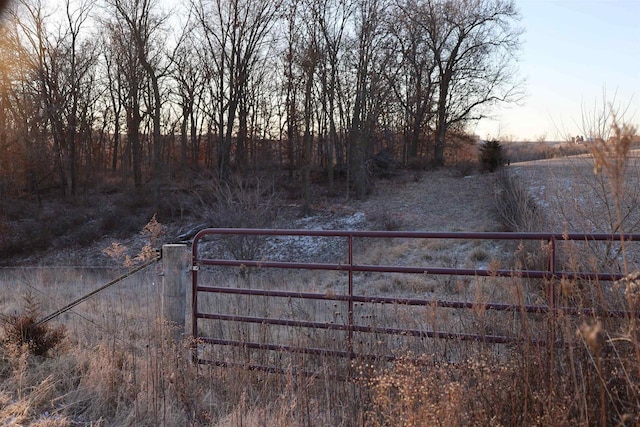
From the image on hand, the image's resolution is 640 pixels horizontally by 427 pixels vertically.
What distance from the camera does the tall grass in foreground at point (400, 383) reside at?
278cm

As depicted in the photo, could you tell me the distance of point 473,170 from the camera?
2930 centimetres

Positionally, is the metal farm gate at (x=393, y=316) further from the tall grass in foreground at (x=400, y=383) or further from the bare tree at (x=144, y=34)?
the bare tree at (x=144, y=34)

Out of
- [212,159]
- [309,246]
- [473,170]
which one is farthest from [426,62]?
[309,246]

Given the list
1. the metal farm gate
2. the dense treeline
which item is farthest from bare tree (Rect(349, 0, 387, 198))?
the metal farm gate

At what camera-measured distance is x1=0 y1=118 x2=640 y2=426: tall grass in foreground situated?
9.12 feet

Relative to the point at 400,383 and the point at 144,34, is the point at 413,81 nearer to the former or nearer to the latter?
the point at 144,34

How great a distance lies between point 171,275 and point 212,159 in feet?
92.5

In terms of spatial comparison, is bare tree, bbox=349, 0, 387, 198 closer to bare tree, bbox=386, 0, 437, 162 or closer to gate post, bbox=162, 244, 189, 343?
bare tree, bbox=386, 0, 437, 162

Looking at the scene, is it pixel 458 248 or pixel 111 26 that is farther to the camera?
pixel 111 26

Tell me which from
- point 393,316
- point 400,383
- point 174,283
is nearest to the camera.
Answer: point 400,383

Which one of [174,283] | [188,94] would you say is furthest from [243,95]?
[174,283]

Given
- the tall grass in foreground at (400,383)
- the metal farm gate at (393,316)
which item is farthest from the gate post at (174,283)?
the tall grass in foreground at (400,383)

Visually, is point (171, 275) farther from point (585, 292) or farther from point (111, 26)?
point (111, 26)

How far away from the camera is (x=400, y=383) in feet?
10.0
